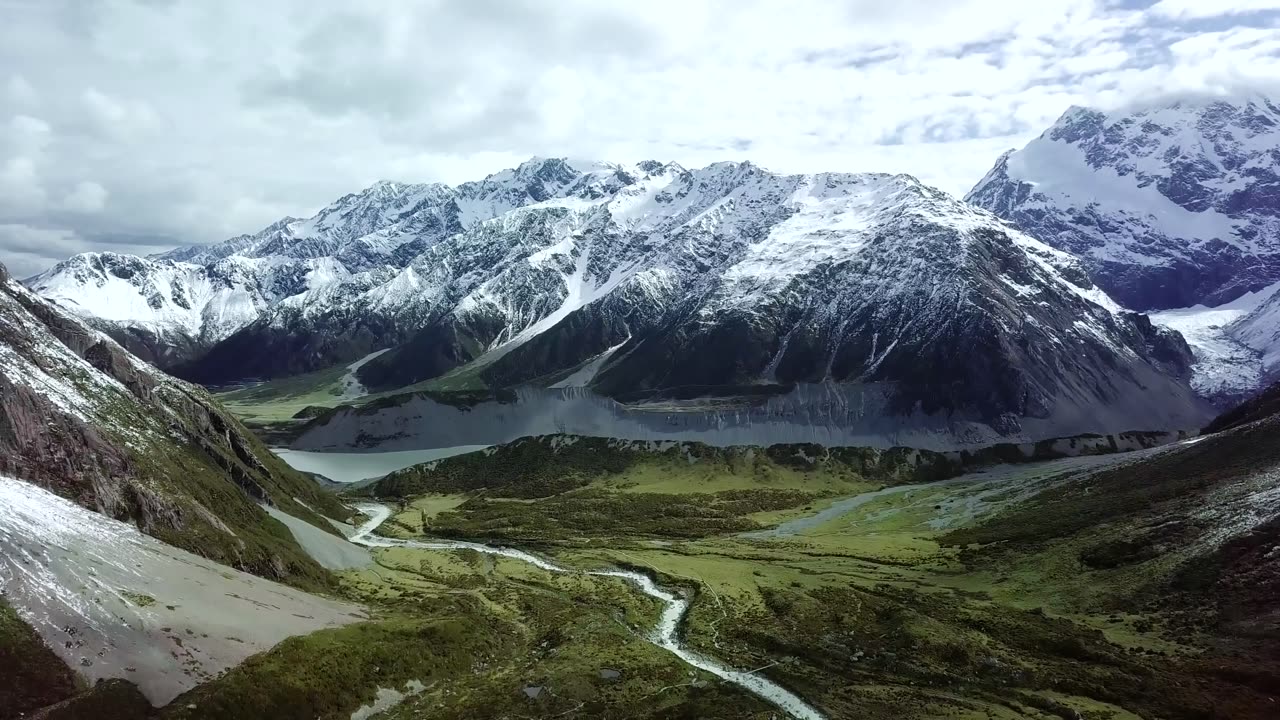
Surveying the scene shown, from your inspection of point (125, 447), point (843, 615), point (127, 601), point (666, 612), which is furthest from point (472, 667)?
point (125, 447)

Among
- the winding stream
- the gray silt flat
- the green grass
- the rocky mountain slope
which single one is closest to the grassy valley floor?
the green grass

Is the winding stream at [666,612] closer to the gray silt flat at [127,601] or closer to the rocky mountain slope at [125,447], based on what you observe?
the rocky mountain slope at [125,447]

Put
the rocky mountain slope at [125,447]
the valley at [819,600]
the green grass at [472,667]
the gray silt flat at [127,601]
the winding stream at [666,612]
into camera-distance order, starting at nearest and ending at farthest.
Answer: the gray silt flat at [127,601] → the green grass at [472,667] → the valley at [819,600] → the winding stream at [666,612] → the rocky mountain slope at [125,447]

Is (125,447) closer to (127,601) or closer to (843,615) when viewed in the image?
(127,601)

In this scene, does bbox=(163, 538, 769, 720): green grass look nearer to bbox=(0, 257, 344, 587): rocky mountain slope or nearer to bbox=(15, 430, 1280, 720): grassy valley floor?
bbox=(15, 430, 1280, 720): grassy valley floor

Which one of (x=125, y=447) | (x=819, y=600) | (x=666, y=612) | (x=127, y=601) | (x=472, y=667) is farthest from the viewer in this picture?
(x=666, y=612)

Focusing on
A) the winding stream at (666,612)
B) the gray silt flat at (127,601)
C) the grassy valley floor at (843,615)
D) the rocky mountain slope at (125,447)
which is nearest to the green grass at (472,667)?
the grassy valley floor at (843,615)
